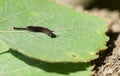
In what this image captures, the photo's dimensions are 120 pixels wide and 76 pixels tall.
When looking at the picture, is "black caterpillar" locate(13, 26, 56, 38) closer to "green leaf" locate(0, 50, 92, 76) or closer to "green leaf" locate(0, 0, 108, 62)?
"green leaf" locate(0, 0, 108, 62)

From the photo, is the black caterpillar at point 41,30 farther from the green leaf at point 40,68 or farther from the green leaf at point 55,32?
the green leaf at point 40,68

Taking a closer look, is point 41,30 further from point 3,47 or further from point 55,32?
point 3,47

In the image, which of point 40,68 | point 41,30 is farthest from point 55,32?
point 40,68

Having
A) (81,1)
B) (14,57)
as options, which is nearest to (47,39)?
(14,57)

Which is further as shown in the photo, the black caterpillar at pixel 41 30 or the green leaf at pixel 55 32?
the black caterpillar at pixel 41 30

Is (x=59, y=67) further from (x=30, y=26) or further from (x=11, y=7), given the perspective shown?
(x=11, y=7)

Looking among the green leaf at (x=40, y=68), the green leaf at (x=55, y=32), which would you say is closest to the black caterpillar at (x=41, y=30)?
the green leaf at (x=55, y=32)
